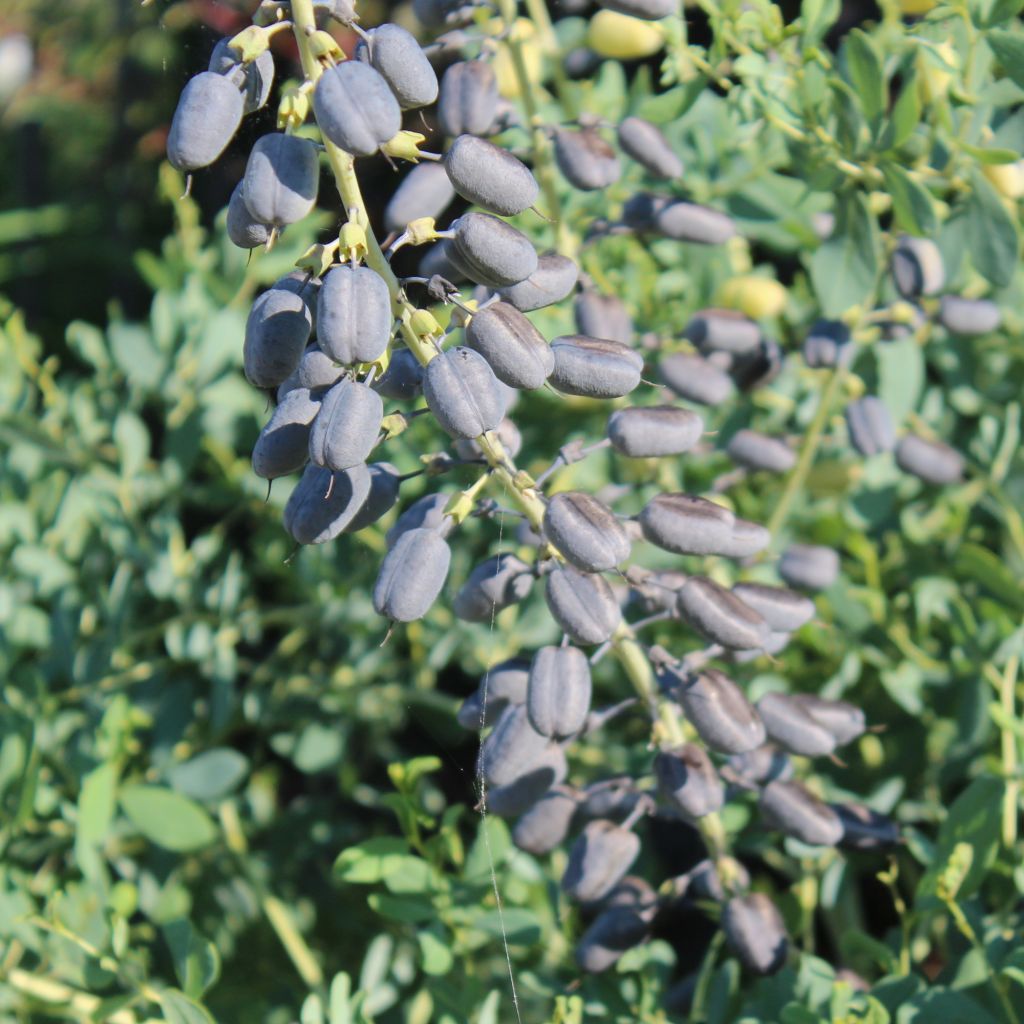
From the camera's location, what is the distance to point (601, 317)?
33.9 inches

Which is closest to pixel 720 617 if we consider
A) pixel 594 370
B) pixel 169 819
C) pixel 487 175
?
pixel 594 370

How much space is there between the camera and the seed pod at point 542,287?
646mm

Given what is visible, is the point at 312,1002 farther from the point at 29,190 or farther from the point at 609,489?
the point at 29,190

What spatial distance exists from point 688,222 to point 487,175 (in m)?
0.34

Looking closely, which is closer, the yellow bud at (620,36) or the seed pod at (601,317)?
the seed pod at (601,317)

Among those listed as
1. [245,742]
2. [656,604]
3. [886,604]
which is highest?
[656,604]

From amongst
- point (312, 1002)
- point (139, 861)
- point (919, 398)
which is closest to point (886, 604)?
point (919, 398)

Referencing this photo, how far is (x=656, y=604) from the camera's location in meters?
0.77

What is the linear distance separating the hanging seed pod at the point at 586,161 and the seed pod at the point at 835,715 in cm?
37

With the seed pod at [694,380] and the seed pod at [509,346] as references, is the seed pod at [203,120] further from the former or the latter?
the seed pod at [694,380]

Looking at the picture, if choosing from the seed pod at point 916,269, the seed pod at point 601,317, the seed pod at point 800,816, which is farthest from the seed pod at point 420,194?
the seed pod at point 800,816

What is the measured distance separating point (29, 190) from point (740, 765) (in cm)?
164

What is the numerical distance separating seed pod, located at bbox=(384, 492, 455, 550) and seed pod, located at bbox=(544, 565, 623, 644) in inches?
2.6

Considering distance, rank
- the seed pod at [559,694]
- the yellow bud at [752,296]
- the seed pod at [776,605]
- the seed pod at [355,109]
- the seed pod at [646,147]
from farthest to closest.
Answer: the yellow bud at [752,296]
the seed pod at [646,147]
the seed pod at [776,605]
the seed pod at [559,694]
the seed pod at [355,109]
